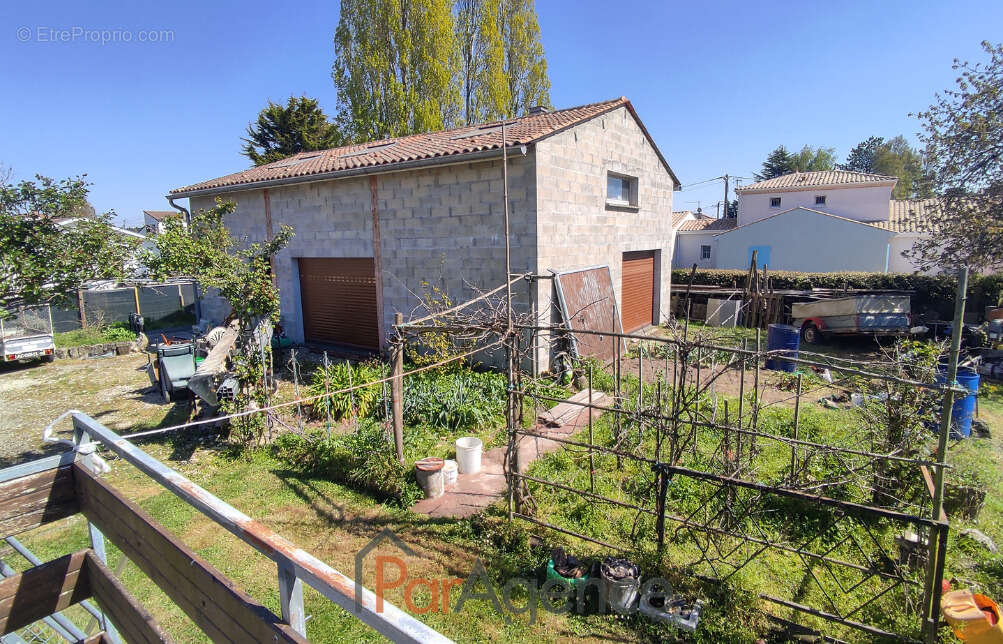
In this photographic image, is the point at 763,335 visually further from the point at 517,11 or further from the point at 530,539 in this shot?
the point at 517,11

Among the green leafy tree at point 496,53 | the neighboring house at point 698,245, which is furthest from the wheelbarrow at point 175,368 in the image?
the neighboring house at point 698,245

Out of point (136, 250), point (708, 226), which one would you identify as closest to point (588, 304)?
point (136, 250)

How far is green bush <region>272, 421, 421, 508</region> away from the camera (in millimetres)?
6262

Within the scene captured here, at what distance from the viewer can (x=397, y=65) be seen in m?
24.3

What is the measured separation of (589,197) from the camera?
11.5 m

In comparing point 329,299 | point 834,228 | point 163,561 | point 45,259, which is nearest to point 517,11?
point 834,228

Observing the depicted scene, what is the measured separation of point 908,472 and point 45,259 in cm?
1016

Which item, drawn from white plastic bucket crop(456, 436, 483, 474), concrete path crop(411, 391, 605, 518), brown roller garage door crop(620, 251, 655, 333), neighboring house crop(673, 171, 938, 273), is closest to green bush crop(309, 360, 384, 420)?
white plastic bucket crop(456, 436, 483, 474)

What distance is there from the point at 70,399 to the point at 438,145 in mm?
9678

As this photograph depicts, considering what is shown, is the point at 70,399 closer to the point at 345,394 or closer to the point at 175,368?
the point at 175,368

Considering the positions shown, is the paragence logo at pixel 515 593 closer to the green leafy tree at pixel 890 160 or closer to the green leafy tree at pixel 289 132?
the green leafy tree at pixel 289 132

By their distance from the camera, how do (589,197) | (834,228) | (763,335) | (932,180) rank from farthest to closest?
(834,228), (763,335), (932,180), (589,197)

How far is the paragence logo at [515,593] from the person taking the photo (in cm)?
436

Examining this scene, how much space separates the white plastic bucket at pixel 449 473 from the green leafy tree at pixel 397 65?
2111 centimetres
